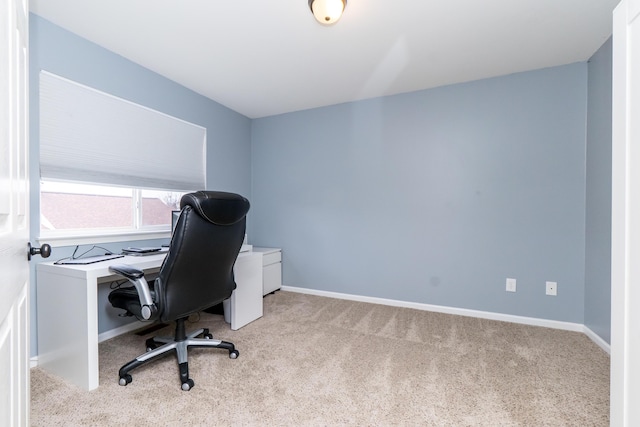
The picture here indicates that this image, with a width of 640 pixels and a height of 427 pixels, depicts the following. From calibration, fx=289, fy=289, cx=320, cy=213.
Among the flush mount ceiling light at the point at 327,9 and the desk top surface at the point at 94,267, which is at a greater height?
the flush mount ceiling light at the point at 327,9

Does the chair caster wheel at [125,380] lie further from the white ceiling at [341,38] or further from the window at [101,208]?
the white ceiling at [341,38]

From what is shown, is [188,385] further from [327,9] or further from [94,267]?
[327,9]

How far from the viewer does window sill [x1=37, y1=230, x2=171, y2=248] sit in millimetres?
1937

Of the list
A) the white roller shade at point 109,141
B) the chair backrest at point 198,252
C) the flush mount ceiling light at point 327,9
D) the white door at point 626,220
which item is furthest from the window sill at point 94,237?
the white door at point 626,220

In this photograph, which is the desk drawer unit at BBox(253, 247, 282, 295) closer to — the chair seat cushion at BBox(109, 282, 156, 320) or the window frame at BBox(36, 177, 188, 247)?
the window frame at BBox(36, 177, 188, 247)

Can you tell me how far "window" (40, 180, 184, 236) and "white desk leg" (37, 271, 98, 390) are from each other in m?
0.41

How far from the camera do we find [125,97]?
2367mm

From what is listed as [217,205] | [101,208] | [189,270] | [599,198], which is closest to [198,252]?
[189,270]

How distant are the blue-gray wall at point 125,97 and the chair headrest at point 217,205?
Answer: 48.0 inches

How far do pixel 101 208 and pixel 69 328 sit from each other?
1.00m

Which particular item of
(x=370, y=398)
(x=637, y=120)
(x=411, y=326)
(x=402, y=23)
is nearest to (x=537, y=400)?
(x=370, y=398)

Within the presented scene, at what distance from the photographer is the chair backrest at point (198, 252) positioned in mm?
1533

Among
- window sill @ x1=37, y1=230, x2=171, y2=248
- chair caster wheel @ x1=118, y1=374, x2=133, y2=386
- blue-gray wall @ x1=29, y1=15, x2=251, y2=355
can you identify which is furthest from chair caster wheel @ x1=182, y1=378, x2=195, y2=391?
window sill @ x1=37, y1=230, x2=171, y2=248

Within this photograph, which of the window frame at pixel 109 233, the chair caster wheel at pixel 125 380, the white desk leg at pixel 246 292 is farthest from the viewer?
the white desk leg at pixel 246 292
